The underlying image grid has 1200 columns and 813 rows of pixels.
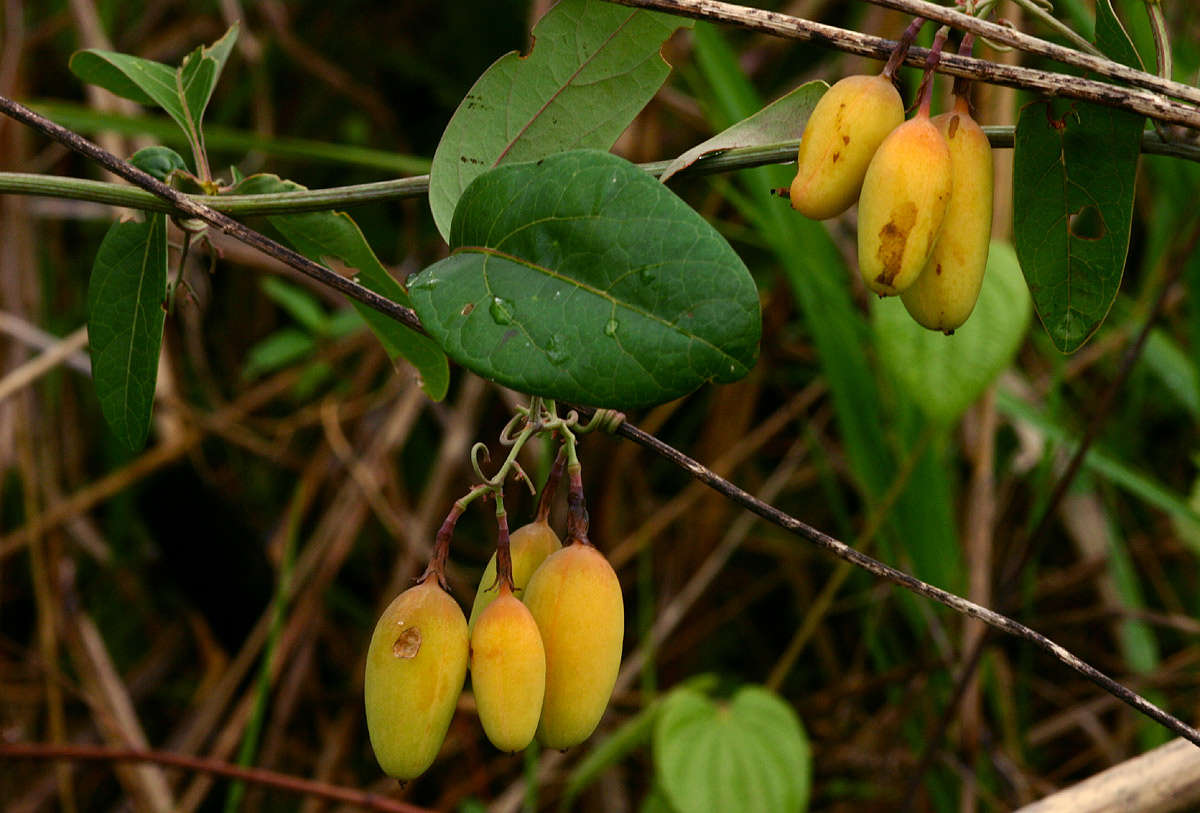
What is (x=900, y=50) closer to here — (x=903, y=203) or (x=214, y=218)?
(x=903, y=203)

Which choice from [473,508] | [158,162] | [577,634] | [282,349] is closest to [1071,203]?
[577,634]

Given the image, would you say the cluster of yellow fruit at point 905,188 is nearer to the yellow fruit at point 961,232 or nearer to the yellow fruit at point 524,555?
the yellow fruit at point 961,232

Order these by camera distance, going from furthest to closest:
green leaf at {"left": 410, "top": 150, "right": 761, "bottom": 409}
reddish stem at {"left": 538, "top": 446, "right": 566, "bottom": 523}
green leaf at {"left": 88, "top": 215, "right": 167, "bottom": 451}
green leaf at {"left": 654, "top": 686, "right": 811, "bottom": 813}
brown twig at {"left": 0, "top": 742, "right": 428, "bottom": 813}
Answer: green leaf at {"left": 654, "top": 686, "right": 811, "bottom": 813} → brown twig at {"left": 0, "top": 742, "right": 428, "bottom": 813} → green leaf at {"left": 88, "top": 215, "right": 167, "bottom": 451} → reddish stem at {"left": 538, "top": 446, "right": 566, "bottom": 523} → green leaf at {"left": 410, "top": 150, "right": 761, "bottom": 409}

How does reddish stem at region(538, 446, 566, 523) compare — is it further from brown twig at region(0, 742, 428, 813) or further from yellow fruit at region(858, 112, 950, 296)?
brown twig at region(0, 742, 428, 813)

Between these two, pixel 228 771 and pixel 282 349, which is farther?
pixel 282 349

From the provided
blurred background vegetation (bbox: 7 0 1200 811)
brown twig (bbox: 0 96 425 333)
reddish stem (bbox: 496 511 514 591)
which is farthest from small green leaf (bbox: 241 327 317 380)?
reddish stem (bbox: 496 511 514 591)

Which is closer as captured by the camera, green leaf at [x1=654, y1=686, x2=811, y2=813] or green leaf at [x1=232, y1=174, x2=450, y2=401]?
green leaf at [x1=232, y1=174, x2=450, y2=401]
